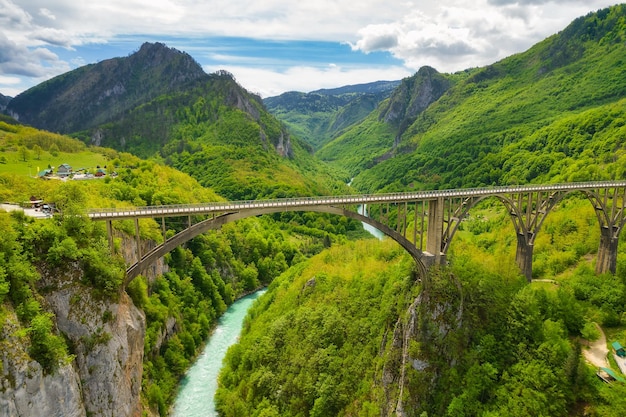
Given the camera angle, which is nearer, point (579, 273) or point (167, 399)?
point (167, 399)

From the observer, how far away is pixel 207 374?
46312 mm

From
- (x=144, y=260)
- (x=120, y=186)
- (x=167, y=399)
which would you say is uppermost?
(x=120, y=186)

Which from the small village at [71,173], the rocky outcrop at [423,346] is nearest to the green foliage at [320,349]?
the rocky outcrop at [423,346]

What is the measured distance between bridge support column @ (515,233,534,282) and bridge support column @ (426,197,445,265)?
10.3 meters

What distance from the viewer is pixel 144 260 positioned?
32156 mm

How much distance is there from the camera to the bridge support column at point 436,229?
1425 inches

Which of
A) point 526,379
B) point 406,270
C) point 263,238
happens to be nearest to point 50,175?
point 263,238

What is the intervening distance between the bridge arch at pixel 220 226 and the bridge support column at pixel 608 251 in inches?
893

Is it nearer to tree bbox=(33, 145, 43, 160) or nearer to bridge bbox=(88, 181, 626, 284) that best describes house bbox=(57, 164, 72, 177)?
tree bbox=(33, 145, 43, 160)

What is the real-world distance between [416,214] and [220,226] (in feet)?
56.9

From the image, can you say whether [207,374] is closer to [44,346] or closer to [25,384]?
[44,346]

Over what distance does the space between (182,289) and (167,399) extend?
52.8ft

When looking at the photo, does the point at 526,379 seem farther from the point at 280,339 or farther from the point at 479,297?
the point at 280,339

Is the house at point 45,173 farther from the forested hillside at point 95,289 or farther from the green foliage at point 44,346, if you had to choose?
the green foliage at point 44,346
